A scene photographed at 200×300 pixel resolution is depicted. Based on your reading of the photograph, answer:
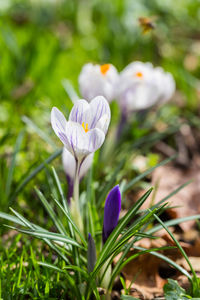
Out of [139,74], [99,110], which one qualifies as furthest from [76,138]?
[139,74]

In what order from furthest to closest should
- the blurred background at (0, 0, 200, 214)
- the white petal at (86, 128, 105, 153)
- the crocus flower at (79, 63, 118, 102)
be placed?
1. the blurred background at (0, 0, 200, 214)
2. the crocus flower at (79, 63, 118, 102)
3. the white petal at (86, 128, 105, 153)

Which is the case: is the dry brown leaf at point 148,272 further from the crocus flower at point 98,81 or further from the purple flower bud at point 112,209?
the crocus flower at point 98,81

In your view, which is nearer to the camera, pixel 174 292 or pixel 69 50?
pixel 174 292

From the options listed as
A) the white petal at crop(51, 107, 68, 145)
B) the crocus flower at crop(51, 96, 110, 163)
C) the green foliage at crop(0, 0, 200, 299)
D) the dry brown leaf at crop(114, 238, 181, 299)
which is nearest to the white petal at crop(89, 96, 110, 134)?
the crocus flower at crop(51, 96, 110, 163)

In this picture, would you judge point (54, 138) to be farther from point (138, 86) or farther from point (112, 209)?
point (112, 209)

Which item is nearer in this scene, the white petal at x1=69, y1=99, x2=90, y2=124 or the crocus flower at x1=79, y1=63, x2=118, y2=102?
the white petal at x1=69, y1=99, x2=90, y2=124

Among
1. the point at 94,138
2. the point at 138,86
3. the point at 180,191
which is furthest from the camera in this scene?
the point at 180,191

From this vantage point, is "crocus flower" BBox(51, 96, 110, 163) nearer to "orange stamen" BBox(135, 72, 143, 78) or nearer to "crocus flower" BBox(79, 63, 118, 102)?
"crocus flower" BBox(79, 63, 118, 102)
